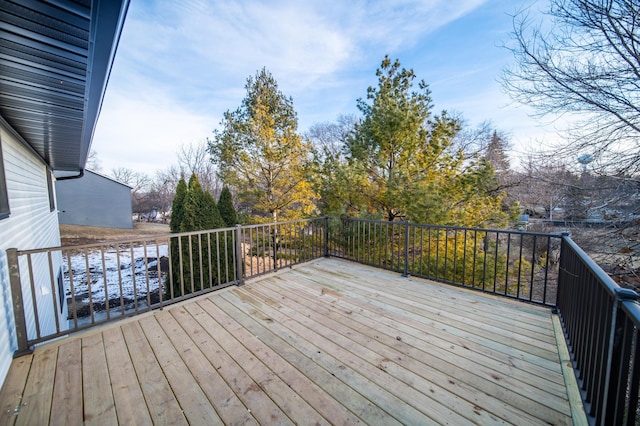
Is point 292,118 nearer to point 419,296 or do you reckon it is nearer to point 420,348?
point 419,296

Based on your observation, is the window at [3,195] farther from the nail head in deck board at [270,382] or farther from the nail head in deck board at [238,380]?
the nail head in deck board at [270,382]

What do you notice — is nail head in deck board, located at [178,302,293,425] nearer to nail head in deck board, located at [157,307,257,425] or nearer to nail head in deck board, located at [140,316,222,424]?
nail head in deck board, located at [157,307,257,425]

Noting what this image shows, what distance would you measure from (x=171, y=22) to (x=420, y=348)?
590 centimetres

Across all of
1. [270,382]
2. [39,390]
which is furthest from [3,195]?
[270,382]

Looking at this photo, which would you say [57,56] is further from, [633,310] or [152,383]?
[633,310]

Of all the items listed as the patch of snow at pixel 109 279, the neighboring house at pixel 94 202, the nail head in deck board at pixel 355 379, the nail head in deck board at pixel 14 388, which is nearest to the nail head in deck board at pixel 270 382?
the nail head in deck board at pixel 355 379

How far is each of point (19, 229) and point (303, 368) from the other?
11.3ft

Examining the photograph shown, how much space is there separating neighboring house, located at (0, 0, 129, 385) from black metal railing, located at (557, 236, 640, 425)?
2298 mm

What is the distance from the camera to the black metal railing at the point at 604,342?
1.00 meters

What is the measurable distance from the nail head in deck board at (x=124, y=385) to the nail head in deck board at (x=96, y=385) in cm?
3

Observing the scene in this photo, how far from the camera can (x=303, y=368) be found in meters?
1.96

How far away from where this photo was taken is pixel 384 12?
18.3 feet

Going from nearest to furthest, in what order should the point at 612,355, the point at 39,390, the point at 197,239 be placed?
the point at 612,355, the point at 39,390, the point at 197,239

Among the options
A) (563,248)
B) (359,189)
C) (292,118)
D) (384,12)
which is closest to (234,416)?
(563,248)
